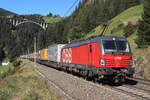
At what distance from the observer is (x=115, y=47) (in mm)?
18469

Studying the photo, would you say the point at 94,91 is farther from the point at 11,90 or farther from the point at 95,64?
the point at 11,90

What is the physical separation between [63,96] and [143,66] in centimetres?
1265

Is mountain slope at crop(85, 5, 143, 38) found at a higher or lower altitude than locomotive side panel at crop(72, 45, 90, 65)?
higher

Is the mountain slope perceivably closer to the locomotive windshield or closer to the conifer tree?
the conifer tree

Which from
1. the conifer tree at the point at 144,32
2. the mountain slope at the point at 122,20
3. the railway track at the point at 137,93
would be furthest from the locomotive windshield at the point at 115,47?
the mountain slope at the point at 122,20

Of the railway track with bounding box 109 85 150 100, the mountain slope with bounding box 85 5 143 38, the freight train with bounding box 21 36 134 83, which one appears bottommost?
the railway track with bounding box 109 85 150 100

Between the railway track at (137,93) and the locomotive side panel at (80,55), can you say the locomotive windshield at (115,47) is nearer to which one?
the railway track at (137,93)

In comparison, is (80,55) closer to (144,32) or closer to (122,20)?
(144,32)

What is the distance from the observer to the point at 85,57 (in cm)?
2181

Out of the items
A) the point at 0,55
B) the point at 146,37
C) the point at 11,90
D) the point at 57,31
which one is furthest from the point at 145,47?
the point at 0,55

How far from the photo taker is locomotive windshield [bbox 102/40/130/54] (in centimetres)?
1822

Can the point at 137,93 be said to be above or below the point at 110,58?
below

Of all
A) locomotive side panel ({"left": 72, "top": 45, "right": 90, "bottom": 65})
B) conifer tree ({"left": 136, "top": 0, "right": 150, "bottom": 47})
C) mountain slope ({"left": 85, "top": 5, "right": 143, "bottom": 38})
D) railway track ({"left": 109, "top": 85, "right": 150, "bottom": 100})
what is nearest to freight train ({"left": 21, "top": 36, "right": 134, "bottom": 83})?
locomotive side panel ({"left": 72, "top": 45, "right": 90, "bottom": 65})

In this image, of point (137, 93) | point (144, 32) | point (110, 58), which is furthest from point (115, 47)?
point (144, 32)
